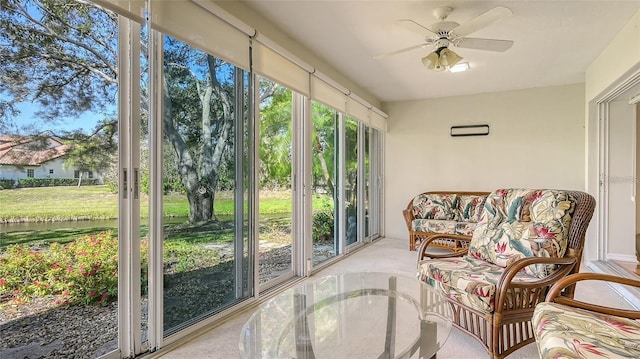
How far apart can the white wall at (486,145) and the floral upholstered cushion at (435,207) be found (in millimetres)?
440

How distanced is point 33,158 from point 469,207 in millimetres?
4693

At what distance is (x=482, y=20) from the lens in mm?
2166

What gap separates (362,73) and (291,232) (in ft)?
7.25

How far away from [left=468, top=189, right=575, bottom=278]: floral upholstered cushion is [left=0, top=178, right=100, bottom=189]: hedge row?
2533mm

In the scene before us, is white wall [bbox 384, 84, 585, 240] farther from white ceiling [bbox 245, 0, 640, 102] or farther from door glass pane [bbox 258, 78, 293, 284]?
door glass pane [bbox 258, 78, 293, 284]

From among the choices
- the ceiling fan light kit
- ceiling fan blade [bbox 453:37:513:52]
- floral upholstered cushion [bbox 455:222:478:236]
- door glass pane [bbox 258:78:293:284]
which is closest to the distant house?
door glass pane [bbox 258:78:293:284]

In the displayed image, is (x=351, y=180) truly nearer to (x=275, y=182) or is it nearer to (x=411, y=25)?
(x=275, y=182)

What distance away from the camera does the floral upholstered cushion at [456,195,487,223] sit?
14.7ft

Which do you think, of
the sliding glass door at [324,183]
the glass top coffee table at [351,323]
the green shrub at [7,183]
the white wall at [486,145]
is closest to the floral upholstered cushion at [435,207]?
the white wall at [486,145]

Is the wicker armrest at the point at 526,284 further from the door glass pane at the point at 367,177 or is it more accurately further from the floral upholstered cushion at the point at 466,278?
the door glass pane at the point at 367,177

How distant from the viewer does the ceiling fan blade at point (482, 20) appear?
200 cm

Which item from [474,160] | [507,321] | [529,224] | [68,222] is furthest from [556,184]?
[68,222]

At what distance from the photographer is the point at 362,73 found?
408 centimetres

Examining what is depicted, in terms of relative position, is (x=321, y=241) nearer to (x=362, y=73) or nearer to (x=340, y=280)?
(x=340, y=280)
